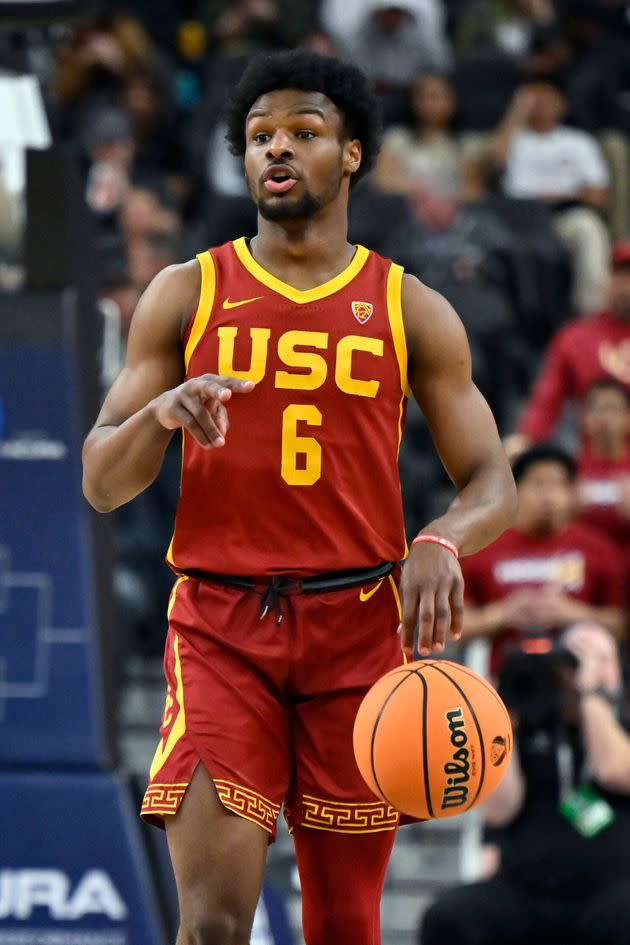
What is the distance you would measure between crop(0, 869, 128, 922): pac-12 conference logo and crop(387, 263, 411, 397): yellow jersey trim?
9.06 ft

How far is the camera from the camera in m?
6.27

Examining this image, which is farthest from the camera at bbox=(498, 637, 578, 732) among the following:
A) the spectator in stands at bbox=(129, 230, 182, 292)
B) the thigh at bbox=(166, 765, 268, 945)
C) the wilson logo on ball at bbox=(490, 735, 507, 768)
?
the spectator in stands at bbox=(129, 230, 182, 292)

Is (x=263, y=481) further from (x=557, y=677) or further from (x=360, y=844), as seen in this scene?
(x=557, y=677)

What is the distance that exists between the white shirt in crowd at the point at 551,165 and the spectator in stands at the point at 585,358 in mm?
2551

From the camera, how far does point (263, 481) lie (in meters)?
3.85

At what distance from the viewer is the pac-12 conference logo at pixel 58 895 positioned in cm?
605

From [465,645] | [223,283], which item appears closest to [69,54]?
[465,645]

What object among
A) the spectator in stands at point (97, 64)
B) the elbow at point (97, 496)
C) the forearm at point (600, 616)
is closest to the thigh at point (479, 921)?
the forearm at point (600, 616)

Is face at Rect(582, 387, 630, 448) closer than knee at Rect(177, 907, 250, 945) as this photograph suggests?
No

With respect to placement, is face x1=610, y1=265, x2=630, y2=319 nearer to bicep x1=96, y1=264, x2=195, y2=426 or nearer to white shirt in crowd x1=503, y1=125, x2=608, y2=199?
white shirt in crowd x1=503, y1=125, x2=608, y2=199

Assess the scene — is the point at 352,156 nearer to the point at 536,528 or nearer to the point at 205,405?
the point at 205,405

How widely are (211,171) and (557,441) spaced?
135 inches

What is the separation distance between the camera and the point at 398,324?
3969mm

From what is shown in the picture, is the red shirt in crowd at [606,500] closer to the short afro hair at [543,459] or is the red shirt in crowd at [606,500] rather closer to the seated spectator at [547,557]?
the seated spectator at [547,557]
